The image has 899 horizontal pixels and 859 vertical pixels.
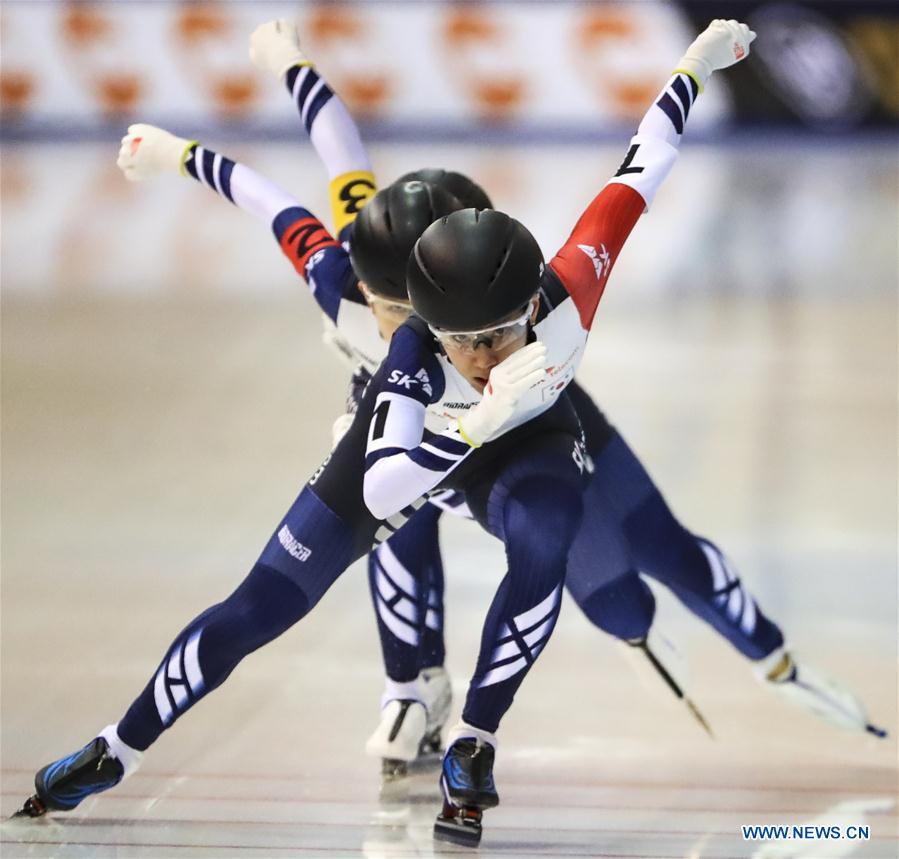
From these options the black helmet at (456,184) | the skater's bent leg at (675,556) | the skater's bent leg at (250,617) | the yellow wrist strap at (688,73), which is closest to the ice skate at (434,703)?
the skater's bent leg at (675,556)

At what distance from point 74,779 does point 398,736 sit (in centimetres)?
89

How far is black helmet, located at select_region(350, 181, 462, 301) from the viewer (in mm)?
3762

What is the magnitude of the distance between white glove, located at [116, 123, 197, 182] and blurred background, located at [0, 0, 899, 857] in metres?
1.52

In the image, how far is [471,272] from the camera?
3359 mm

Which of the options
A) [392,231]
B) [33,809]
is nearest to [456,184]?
[392,231]

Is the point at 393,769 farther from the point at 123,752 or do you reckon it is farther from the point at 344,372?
the point at 344,372

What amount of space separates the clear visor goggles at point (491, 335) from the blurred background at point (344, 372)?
3.83ft

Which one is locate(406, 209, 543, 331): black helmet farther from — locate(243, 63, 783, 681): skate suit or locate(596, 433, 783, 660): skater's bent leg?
locate(596, 433, 783, 660): skater's bent leg

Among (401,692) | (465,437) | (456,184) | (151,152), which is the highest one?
(151,152)

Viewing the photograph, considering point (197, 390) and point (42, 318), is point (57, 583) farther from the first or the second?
point (42, 318)

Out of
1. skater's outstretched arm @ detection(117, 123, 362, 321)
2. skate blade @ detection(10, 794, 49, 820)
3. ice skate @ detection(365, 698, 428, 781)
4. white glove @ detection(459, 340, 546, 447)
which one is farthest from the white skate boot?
white glove @ detection(459, 340, 546, 447)

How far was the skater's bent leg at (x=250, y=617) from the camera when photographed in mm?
3660

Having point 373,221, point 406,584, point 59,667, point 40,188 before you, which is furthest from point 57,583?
point 40,188

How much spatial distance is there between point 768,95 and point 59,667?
1338cm
